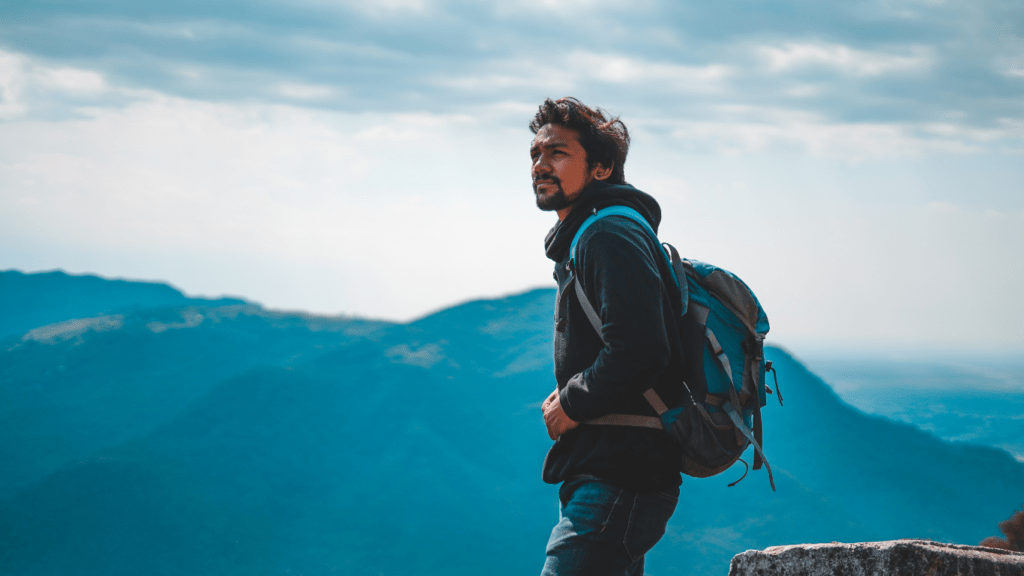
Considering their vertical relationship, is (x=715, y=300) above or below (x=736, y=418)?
above

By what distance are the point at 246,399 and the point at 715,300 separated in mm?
9689

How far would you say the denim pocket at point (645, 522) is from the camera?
7.30ft

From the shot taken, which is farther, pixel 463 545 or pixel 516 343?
pixel 516 343

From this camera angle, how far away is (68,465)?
9094 mm

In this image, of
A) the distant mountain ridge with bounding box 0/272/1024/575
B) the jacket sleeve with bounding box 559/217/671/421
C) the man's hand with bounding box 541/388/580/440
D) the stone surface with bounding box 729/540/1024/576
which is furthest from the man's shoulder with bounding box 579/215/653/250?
the distant mountain ridge with bounding box 0/272/1024/575

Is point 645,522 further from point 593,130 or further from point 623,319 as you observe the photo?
point 593,130

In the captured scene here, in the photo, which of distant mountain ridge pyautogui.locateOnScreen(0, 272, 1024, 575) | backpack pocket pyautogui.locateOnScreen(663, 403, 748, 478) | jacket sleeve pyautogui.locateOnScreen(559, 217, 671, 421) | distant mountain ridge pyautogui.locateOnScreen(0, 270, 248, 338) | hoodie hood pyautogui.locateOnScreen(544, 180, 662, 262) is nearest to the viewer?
jacket sleeve pyautogui.locateOnScreen(559, 217, 671, 421)

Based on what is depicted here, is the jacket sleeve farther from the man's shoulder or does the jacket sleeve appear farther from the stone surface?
the stone surface

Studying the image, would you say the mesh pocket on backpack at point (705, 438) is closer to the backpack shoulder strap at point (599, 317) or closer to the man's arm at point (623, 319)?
the backpack shoulder strap at point (599, 317)

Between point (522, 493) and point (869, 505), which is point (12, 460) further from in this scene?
point (869, 505)

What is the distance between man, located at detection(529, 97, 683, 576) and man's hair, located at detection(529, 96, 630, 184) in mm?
166

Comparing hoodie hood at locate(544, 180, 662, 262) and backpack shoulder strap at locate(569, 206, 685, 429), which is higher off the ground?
hoodie hood at locate(544, 180, 662, 262)

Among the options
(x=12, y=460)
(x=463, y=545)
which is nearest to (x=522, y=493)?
(x=463, y=545)

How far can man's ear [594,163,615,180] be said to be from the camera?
8.60ft
